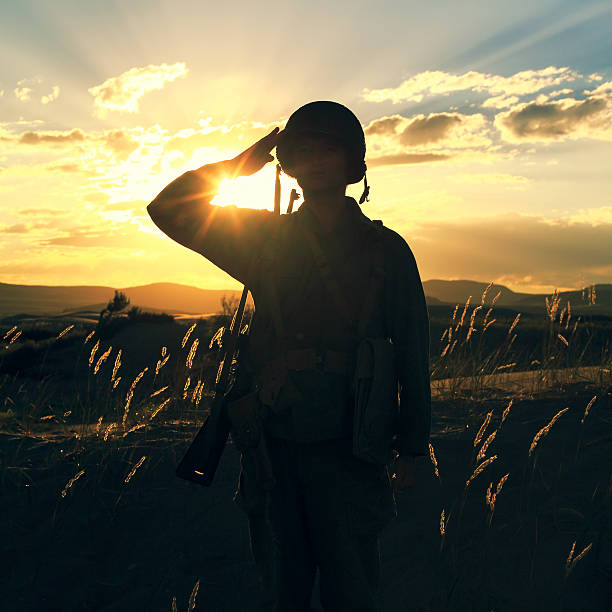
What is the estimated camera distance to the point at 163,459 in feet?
14.4

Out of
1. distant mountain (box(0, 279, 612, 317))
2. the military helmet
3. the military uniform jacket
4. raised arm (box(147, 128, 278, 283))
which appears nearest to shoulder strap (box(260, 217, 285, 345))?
the military uniform jacket

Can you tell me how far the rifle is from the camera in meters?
2.16

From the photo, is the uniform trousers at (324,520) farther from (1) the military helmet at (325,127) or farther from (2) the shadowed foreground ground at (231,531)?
(1) the military helmet at (325,127)

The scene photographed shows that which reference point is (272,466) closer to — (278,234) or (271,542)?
(271,542)

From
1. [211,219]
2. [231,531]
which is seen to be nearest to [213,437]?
[211,219]

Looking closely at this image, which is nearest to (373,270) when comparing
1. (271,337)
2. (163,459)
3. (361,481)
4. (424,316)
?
(424,316)

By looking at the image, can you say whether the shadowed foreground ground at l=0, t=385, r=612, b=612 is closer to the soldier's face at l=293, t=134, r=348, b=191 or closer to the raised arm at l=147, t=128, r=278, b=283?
the raised arm at l=147, t=128, r=278, b=283

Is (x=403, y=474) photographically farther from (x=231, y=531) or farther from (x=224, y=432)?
(x=231, y=531)

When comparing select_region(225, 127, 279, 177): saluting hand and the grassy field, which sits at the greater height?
select_region(225, 127, 279, 177): saluting hand

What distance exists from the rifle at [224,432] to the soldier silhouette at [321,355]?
0.19 feet

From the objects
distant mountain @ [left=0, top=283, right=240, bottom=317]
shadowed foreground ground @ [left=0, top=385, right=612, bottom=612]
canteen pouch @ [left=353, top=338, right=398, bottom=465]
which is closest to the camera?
canteen pouch @ [left=353, top=338, right=398, bottom=465]

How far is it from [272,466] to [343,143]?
4.35 ft

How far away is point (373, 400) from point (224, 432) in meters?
0.62

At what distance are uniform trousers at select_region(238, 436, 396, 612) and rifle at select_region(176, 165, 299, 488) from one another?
7 centimetres
